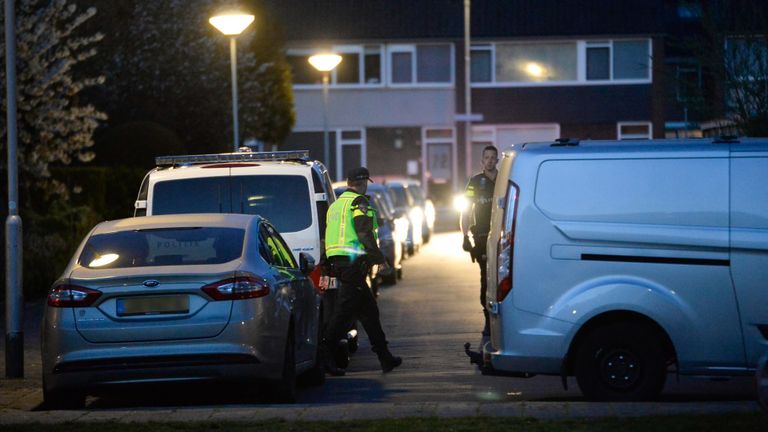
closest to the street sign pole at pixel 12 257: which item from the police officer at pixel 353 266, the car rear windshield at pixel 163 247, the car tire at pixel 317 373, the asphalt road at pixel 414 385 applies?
the asphalt road at pixel 414 385

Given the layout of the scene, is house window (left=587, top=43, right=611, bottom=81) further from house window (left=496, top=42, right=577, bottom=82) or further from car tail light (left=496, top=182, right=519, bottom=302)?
car tail light (left=496, top=182, right=519, bottom=302)

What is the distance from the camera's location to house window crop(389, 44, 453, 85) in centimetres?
5453

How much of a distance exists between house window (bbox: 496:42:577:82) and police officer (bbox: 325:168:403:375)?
4194cm

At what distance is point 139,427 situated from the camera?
914cm

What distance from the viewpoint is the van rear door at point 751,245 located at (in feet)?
32.9

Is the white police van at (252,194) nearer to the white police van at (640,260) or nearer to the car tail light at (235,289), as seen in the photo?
the car tail light at (235,289)

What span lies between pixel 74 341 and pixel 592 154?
386cm

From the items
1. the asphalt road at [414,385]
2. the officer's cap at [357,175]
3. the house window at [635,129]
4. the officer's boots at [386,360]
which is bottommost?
the asphalt road at [414,385]

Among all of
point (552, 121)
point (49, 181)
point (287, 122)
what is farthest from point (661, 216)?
point (552, 121)

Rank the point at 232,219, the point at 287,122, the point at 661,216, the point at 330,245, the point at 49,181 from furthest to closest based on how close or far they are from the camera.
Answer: the point at 287,122 < the point at 49,181 < the point at 330,245 < the point at 232,219 < the point at 661,216

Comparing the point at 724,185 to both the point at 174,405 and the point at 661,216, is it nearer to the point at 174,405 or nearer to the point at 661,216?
the point at 661,216

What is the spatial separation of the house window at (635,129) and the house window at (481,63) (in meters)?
5.29

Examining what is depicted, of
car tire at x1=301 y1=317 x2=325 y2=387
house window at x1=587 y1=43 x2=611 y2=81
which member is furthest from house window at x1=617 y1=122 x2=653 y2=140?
car tire at x1=301 y1=317 x2=325 y2=387

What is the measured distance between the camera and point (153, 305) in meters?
10.3
